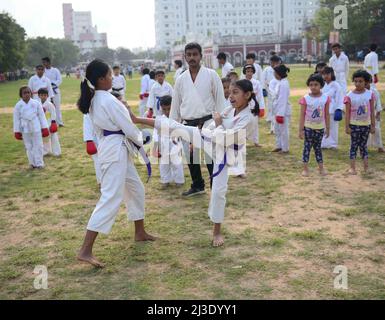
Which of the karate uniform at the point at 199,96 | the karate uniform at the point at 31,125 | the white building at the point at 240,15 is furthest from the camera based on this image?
the white building at the point at 240,15

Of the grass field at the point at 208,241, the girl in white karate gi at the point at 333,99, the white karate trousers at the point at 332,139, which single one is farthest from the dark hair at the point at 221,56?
the grass field at the point at 208,241

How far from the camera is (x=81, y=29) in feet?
525

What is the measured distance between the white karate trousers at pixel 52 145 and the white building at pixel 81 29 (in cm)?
13761

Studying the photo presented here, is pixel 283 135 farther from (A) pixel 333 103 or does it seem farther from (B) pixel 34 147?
(B) pixel 34 147

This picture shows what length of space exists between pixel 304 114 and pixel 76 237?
4039mm

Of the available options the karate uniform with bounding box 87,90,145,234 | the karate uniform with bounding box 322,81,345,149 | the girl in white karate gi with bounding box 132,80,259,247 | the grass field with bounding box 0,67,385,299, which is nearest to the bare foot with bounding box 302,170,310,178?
the grass field with bounding box 0,67,385,299

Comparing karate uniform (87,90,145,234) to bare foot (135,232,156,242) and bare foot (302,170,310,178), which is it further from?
bare foot (302,170,310,178)

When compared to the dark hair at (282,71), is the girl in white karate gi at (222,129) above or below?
below

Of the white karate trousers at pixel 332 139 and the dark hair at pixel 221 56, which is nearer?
A: the white karate trousers at pixel 332 139

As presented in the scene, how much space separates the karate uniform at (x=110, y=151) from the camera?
13.9ft

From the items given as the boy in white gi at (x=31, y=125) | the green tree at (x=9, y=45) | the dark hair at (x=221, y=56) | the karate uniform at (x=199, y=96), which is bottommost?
the boy in white gi at (x=31, y=125)

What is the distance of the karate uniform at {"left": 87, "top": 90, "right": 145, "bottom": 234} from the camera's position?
13.9 feet

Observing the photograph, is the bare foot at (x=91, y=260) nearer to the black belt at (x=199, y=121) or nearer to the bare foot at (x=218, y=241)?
the bare foot at (x=218, y=241)
